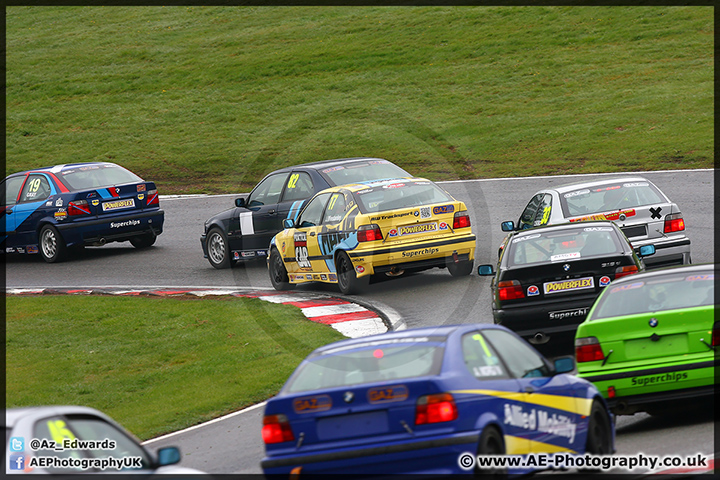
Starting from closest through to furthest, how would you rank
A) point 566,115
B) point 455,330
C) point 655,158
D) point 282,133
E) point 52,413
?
point 52,413
point 455,330
point 655,158
point 566,115
point 282,133

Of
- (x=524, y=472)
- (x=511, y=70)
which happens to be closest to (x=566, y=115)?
(x=511, y=70)

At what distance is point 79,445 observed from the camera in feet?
18.2

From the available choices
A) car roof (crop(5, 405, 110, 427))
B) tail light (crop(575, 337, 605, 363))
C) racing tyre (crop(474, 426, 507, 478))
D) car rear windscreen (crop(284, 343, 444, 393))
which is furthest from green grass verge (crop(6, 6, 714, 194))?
car roof (crop(5, 405, 110, 427))

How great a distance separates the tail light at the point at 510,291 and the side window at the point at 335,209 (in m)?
4.34

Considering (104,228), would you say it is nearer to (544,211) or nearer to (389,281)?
(389,281)

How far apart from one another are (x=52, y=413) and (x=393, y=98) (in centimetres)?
3864

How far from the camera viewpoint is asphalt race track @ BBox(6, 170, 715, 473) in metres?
8.62

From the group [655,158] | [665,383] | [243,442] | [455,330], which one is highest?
[655,158]

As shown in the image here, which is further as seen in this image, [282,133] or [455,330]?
[282,133]

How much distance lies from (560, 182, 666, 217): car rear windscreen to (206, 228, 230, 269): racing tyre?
6660mm

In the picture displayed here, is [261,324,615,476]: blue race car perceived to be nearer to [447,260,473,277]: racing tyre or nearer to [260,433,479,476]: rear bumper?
[260,433,479,476]: rear bumper

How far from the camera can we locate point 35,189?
2100 cm

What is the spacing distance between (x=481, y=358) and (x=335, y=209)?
358 inches

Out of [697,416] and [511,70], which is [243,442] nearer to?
[697,416]
